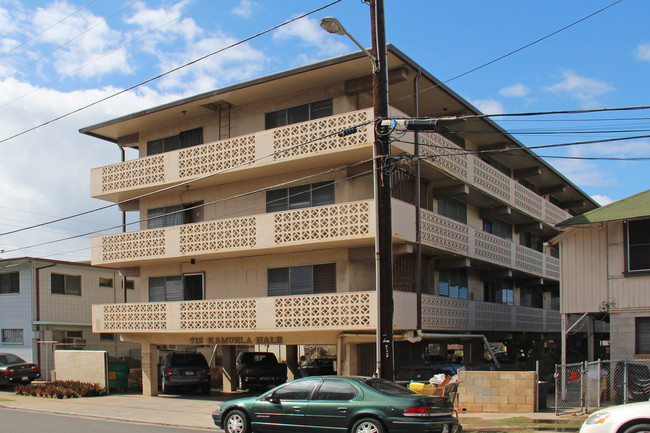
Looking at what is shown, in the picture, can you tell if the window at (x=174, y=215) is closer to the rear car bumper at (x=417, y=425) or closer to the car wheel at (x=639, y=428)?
the rear car bumper at (x=417, y=425)

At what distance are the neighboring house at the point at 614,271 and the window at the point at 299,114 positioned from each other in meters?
8.33

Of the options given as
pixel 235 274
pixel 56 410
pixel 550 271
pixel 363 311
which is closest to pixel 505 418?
pixel 363 311

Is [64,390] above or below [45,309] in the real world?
below

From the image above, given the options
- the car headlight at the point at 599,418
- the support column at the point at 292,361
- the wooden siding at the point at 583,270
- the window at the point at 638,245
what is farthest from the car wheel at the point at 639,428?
the support column at the point at 292,361

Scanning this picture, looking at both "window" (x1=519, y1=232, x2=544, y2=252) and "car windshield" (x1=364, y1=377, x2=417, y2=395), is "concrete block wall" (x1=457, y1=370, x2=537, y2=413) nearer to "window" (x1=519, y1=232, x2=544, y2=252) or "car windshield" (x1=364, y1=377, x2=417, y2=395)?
"car windshield" (x1=364, y1=377, x2=417, y2=395)

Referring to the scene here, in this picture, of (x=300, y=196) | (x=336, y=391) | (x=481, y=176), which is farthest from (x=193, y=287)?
(x=336, y=391)

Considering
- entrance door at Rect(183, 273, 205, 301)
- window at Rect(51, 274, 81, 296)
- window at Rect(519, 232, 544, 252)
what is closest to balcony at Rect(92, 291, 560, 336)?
entrance door at Rect(183, 273, 205, 301)

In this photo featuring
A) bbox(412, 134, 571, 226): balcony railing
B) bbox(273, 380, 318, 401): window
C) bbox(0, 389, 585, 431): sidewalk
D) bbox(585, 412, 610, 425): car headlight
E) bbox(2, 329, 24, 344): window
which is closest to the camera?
bbox(585, 412, 610, 425): car headlight

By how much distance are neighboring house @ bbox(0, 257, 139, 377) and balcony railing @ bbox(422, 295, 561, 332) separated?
18125mm

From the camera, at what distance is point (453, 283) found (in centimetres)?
2581

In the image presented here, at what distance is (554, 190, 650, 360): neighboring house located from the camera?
60.1 feet

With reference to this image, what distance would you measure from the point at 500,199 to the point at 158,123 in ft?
45.6

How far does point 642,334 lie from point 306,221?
9953mm

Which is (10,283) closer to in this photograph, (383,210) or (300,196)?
(300,196)
